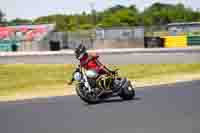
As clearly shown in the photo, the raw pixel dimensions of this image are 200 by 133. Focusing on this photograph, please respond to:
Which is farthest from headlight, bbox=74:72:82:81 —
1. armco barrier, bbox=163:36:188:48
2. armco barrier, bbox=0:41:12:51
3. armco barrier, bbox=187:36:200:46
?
armco barrier, bbox=0:41:12:51

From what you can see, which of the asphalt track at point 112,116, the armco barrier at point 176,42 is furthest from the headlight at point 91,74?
the armco barrier at point 176,42

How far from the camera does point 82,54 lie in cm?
1483

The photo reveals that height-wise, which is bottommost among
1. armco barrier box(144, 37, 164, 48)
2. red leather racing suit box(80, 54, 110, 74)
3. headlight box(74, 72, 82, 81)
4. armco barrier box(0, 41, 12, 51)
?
armco barrier box(0, 41, 12, 51)

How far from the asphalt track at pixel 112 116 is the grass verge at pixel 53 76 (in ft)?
18.1

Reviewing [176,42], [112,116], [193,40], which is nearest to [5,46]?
[176,42]

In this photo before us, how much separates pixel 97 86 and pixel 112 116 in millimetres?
3323

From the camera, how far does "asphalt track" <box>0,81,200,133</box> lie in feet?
33.0

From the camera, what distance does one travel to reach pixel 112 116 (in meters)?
11.7

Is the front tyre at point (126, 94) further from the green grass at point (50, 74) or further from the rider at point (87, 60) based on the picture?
the green grass at point (50, 74)

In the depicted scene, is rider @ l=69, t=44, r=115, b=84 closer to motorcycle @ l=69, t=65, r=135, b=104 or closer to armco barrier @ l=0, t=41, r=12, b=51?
motorcycle @ l=69, t=65, r=135, b=104

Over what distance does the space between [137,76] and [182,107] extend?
46.8 ft

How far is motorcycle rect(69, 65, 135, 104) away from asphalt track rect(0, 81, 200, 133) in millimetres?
238

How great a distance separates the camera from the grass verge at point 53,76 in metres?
21.8

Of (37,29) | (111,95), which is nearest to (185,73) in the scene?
(111,95)
